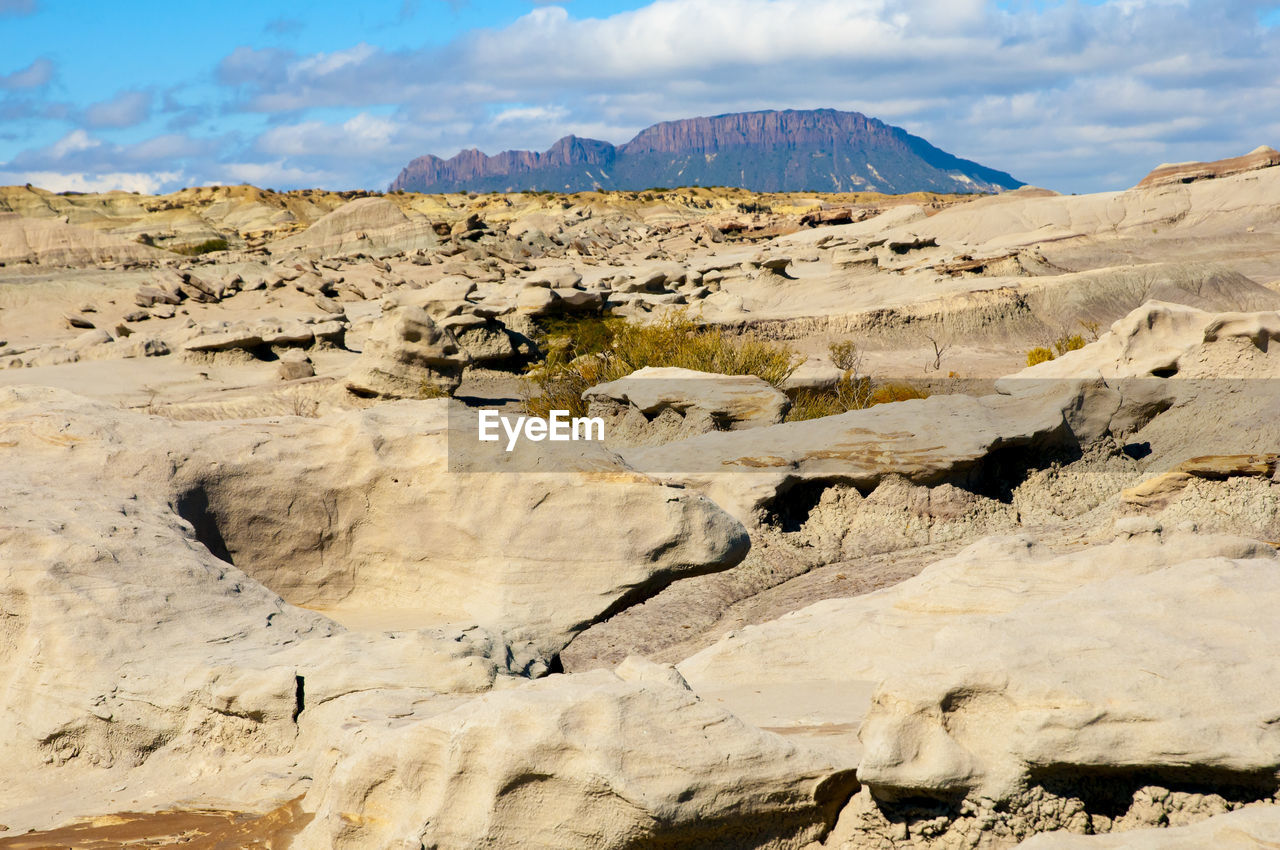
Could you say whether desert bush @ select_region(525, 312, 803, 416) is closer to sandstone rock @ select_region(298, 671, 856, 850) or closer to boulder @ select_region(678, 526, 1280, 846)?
boulder @ select_region(678, 526, 1280, 846)

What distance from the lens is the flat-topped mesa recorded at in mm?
32375

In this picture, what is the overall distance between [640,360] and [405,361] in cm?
330

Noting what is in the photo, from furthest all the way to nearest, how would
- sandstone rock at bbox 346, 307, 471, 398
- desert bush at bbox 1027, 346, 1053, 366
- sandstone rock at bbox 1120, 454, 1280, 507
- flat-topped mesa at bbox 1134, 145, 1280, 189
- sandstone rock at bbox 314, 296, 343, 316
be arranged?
flat-topped mesa at bbox 1134, 145, 1280, 189
sandstone rock at bbox 314, 296, 343, 316
desert bush at bbox 1027, 346, 1053, 366
sandstone rock at bbox 346, 307, 471, 398
sandstone rock at bbox 1120, 454, 1280, 507

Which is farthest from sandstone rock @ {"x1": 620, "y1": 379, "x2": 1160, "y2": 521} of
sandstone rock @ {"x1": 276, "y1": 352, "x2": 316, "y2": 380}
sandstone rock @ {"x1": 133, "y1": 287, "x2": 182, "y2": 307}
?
sandstone rock @ {"x1": 133, "y1": 287, "x2": 182, "y2": 307}

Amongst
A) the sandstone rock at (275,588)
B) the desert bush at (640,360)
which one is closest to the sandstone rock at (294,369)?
the desert bush at (640,360)

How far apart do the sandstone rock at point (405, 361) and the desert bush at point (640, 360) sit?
135 centimetres

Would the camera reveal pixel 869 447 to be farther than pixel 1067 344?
No

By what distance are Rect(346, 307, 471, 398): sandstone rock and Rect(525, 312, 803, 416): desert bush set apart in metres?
1.35

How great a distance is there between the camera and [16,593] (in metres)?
4.05

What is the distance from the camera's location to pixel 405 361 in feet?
44.7

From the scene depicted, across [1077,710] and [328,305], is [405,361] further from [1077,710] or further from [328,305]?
[1077,710]

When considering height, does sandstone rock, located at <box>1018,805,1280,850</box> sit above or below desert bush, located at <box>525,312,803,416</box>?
below

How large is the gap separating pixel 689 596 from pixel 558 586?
3.09 m

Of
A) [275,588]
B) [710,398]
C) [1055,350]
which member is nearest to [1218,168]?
[1055,350]
